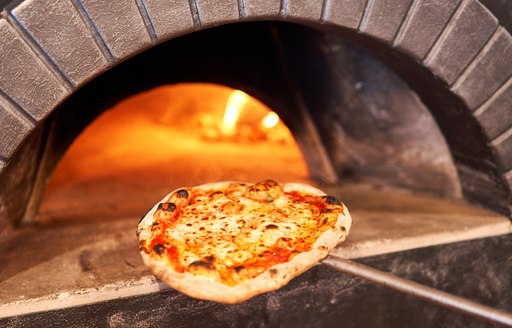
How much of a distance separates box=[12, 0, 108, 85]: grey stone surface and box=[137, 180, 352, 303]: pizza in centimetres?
54

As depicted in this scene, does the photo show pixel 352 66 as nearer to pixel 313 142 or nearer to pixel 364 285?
pixel 313 142

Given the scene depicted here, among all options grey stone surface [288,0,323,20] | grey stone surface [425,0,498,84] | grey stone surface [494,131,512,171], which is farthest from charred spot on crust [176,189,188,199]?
grey stone surface [494,131,512,171]

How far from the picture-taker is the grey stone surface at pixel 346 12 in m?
1.89

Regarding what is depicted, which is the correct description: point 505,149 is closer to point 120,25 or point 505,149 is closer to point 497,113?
point 497,113

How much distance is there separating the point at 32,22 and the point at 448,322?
2.13m

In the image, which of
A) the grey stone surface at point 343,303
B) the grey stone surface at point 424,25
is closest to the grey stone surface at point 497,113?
the grey stone surface at point 424,25

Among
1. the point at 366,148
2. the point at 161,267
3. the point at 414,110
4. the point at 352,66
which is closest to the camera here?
the point at 161,267

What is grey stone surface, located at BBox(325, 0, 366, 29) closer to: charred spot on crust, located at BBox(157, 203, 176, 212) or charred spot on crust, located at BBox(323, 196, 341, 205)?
charred spot on crust, located at BBox(323, 196, 341, 205)

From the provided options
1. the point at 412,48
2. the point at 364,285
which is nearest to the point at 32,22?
the point at 412,48

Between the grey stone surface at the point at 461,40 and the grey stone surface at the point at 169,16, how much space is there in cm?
104

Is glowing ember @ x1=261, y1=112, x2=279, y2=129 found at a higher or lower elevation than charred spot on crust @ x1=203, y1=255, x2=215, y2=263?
lower

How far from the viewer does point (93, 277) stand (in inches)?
72.6

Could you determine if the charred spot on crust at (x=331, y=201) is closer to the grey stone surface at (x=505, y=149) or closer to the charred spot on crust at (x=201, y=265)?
the charred spot on crust at (x=201, y=265)

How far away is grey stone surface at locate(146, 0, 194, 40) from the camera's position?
171 cm
